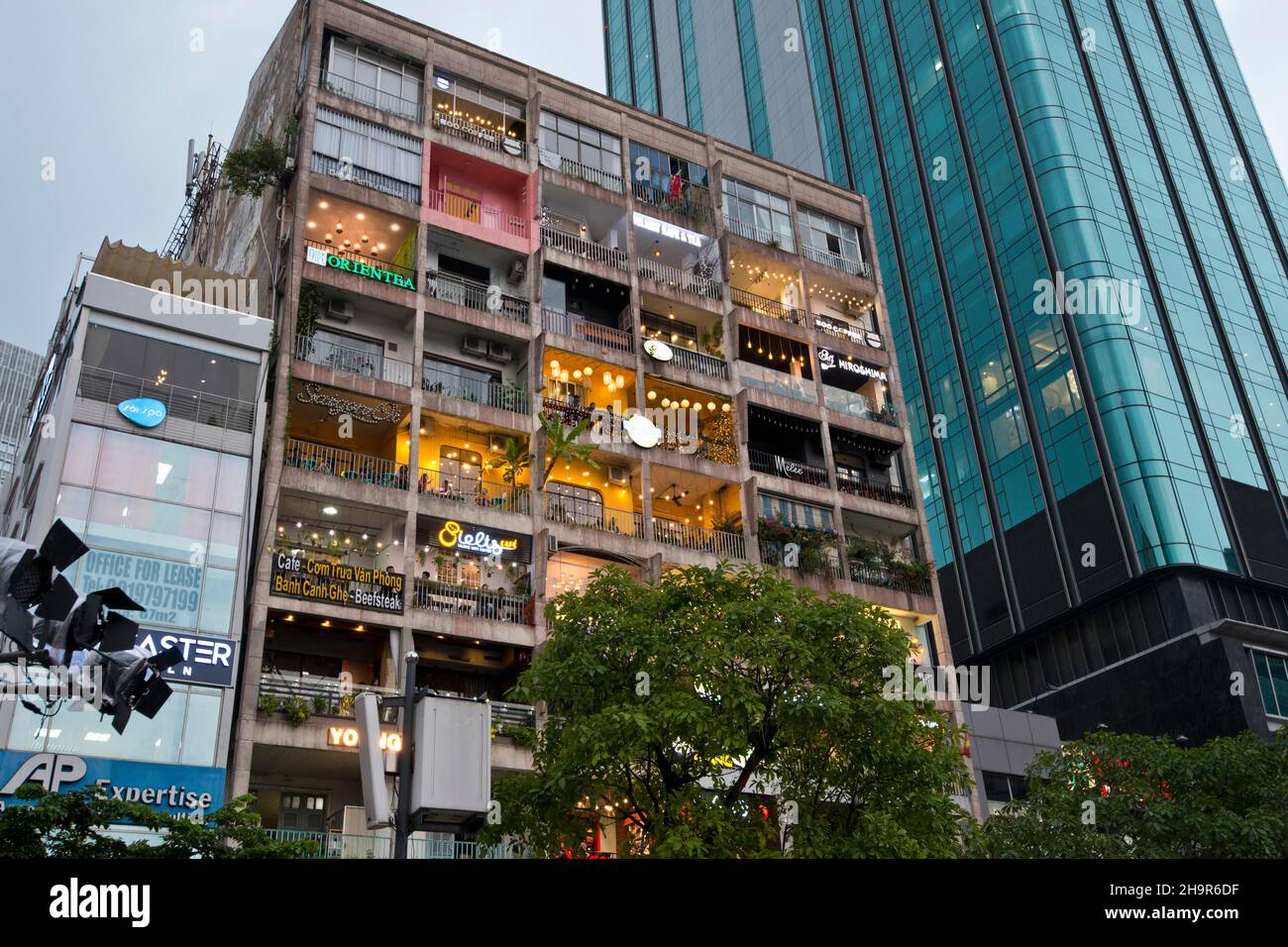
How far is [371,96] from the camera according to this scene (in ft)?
151

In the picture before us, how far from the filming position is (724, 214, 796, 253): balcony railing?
52.7 m

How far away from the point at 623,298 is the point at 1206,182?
189 ft

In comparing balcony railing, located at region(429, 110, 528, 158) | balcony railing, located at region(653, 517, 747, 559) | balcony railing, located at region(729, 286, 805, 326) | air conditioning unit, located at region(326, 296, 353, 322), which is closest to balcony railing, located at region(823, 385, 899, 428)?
balcony railing, located at region(729, 286, 805, 326)

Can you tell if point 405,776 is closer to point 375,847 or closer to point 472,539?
point 375,847

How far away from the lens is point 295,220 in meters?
40.8

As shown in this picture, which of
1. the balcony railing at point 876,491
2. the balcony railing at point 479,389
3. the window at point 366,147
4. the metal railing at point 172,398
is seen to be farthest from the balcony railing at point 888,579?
the metal railing at point 172,398

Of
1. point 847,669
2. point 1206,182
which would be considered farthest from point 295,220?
point 1206,182

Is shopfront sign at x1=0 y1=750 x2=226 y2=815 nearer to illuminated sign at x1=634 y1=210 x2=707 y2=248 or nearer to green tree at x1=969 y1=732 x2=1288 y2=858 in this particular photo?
green tree at x1=969 y1=732 x2=1288 y2=858

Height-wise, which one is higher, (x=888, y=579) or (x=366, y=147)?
(x=366, y=147)

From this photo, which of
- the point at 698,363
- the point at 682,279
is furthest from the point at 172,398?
the point at 682,279

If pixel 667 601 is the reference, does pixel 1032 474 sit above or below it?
above

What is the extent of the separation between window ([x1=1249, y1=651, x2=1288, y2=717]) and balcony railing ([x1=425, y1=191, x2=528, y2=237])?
43949mm

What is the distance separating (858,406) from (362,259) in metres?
22.5
